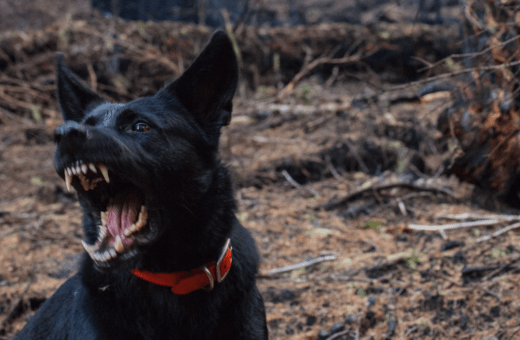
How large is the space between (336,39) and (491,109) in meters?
6.13

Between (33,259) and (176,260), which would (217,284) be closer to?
(176,260)

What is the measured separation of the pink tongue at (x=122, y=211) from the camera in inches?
71.4

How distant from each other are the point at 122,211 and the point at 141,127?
1.50 feet

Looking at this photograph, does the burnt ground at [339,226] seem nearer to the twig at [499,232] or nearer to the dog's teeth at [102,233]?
the twig at [499,232]

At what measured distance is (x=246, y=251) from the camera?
2180 millimetres

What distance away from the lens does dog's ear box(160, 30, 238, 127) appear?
6.70ft

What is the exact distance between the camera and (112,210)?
6.19 ft

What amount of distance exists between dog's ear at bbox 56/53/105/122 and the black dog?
4 centimetres

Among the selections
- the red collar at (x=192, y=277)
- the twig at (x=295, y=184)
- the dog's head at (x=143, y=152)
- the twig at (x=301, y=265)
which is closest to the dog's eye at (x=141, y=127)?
the dog's head at (x=143, y=152)

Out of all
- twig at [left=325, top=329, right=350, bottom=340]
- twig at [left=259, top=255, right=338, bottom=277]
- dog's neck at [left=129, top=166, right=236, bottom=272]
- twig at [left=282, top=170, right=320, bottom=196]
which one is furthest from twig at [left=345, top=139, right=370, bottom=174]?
dog's neck at [left=129, top=166, right=236, bottom=272]

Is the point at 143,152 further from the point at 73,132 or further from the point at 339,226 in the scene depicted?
the point at 339,226

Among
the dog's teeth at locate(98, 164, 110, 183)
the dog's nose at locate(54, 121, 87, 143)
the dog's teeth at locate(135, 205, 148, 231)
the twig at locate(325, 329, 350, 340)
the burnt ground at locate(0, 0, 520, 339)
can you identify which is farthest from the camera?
the burnt ground at locate(0, 0, 520, 339)

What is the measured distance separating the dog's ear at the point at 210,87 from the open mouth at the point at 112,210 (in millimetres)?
601

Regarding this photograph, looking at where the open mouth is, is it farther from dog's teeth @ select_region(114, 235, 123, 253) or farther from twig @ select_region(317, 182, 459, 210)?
twig @ select_region(317, 182, 459, 210)
